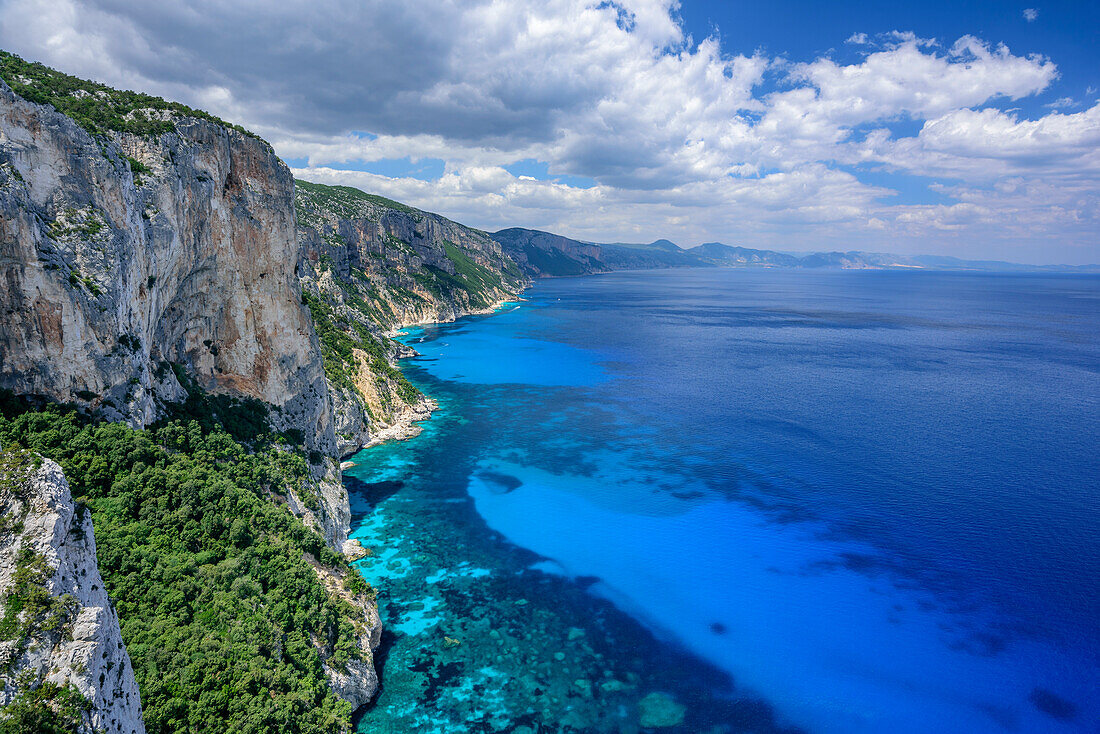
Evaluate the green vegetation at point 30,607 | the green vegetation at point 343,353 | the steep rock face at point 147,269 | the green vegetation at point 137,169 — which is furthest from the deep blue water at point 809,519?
the green vegetation at point 137,169

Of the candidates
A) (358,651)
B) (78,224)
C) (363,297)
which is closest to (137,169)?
(78,224)

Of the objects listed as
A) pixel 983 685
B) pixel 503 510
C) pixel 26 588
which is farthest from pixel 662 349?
pixel 26 588

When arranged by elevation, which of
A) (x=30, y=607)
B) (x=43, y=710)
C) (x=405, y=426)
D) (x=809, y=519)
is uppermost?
(x=30, y=607)

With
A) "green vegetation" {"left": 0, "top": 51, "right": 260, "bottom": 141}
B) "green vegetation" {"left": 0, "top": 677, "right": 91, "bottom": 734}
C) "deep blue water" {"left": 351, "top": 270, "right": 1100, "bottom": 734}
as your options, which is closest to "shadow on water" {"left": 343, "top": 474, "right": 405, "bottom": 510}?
"deep blue water" {"left": 351, "top": 270, "right": 1100, "bottom": 734}

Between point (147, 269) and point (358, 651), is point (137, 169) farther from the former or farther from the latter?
point (358, 651)

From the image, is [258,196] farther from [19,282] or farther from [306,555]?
[306,555]

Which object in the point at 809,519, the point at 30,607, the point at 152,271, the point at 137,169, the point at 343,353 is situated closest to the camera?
the point at 30,607

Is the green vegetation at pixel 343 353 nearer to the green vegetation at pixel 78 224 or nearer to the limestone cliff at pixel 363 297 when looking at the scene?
the limestone cliff at pixel 363 297
